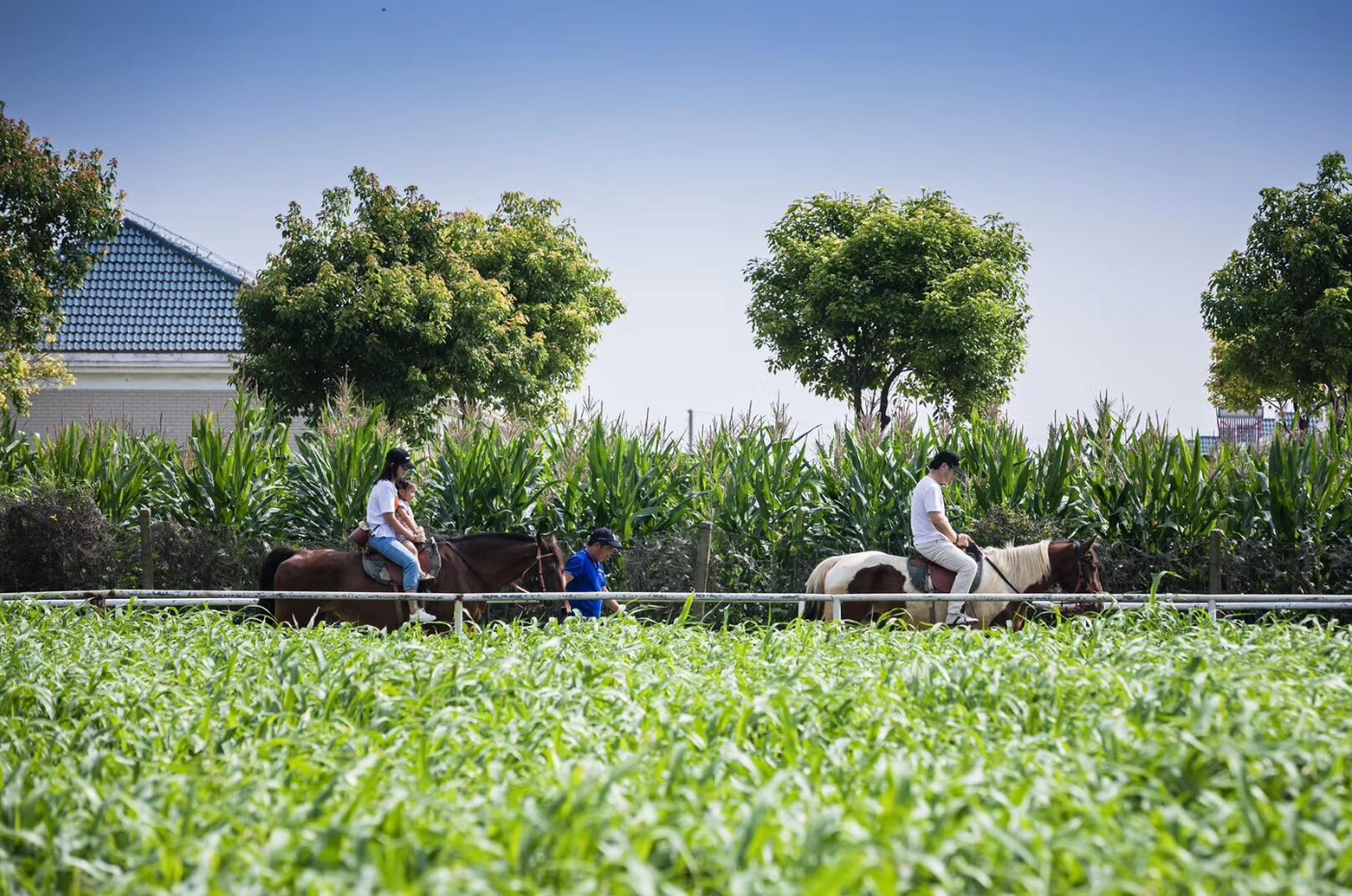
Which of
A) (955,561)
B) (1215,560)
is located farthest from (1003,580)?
(1215,560)

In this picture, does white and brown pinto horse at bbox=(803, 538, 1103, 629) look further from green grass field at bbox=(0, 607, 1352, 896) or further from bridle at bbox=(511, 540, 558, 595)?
green grass field at bbox=(0, 607, 1352, 896)

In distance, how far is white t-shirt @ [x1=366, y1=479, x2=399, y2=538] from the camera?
39.6 ft

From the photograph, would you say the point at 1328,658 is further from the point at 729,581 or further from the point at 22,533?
the point at 22,533

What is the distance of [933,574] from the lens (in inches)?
472

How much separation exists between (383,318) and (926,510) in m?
20.4

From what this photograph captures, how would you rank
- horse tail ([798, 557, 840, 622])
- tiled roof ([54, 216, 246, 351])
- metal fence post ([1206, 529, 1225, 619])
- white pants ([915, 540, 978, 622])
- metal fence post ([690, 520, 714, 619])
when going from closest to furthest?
1. white pants ([915, 540, 978, 622])
2. horse tail ([798, 557, 840, 622])
3. metal fence post ([1206, 529, 1225, 619])
4. metal fence post ([690, 520, 714, 619])
5. tiled roof ([54, 216, 246, 351])

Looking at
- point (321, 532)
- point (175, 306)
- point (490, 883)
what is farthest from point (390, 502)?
point (175, 306)

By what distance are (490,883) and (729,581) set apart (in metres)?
11.7

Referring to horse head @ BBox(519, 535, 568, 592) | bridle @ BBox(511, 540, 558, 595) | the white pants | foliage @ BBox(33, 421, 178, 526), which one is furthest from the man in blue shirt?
foliage @ BBox(33, 421, 178, 526)

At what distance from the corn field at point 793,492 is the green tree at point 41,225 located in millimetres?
9388

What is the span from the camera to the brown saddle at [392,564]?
12.1 meters

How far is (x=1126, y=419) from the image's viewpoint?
1554cm

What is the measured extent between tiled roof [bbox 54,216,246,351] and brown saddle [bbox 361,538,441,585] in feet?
89.1

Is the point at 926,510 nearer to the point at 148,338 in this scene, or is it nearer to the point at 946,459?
the point at 946,459
